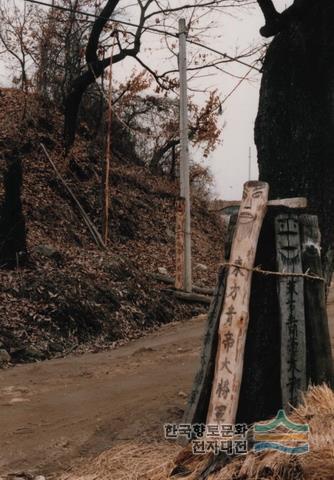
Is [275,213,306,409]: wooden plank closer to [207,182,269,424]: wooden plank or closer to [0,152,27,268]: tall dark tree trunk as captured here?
[207,182,269,424]: wooden plank

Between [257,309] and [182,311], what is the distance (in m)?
8.48

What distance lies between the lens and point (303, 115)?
5125 mm

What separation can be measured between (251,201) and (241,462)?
180 centimetres

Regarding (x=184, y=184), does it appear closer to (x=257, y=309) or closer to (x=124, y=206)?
(x=124, y=206)

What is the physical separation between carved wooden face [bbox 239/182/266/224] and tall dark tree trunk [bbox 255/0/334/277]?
0.76 m

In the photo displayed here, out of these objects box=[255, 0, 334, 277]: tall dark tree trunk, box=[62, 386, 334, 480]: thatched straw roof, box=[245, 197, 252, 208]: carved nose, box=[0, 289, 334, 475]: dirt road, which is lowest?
box=[0, 289, 334, 475]: dirt road

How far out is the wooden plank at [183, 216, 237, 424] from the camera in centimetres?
411

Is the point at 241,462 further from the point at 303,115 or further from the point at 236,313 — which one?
the point at 303,115

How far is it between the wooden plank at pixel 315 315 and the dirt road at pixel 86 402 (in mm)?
1401

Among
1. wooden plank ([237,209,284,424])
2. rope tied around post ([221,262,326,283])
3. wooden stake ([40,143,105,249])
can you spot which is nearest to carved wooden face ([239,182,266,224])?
wooden plank ([237,209,284,424])

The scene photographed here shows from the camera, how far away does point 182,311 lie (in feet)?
42.2

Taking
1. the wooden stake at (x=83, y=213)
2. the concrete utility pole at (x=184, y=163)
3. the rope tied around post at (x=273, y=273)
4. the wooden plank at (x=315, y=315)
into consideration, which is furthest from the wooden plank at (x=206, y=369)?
the wooden stake at (x=83, y=213)

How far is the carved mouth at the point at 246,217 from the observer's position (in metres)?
4.22

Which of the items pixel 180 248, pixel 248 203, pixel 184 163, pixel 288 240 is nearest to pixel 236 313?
pixel 288 240
